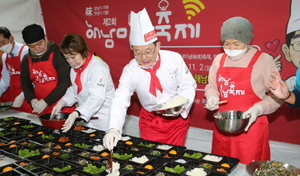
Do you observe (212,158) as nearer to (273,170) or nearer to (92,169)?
(273,170)

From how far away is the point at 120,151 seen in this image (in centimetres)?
201

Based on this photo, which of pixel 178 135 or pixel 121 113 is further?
pixel 178 135

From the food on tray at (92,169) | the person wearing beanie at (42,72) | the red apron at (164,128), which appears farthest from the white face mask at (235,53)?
the person wearing beanie at (42,72)

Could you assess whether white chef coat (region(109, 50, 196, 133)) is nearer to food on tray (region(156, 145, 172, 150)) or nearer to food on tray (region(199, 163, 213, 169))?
food on tray (region(156, 145, 172, 150))

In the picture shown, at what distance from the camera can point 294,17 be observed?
9.11 feet

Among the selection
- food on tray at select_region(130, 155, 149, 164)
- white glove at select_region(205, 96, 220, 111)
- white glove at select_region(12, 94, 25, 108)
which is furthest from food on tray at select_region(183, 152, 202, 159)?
white glove at select_region(12, 94, 25, 108)

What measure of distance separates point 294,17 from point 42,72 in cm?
280

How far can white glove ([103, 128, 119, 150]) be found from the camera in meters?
1.81

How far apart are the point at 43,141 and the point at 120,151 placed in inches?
27.5

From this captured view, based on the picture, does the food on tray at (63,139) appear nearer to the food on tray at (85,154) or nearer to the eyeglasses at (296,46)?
the food on tray at (85,154)

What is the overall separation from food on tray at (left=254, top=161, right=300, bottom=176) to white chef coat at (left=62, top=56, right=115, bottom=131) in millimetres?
1586

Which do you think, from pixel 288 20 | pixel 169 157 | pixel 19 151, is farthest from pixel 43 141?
pixel 288 20

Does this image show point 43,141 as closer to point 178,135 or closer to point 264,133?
point 178,135

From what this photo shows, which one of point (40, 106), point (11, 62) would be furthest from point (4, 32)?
point (40, 106)
